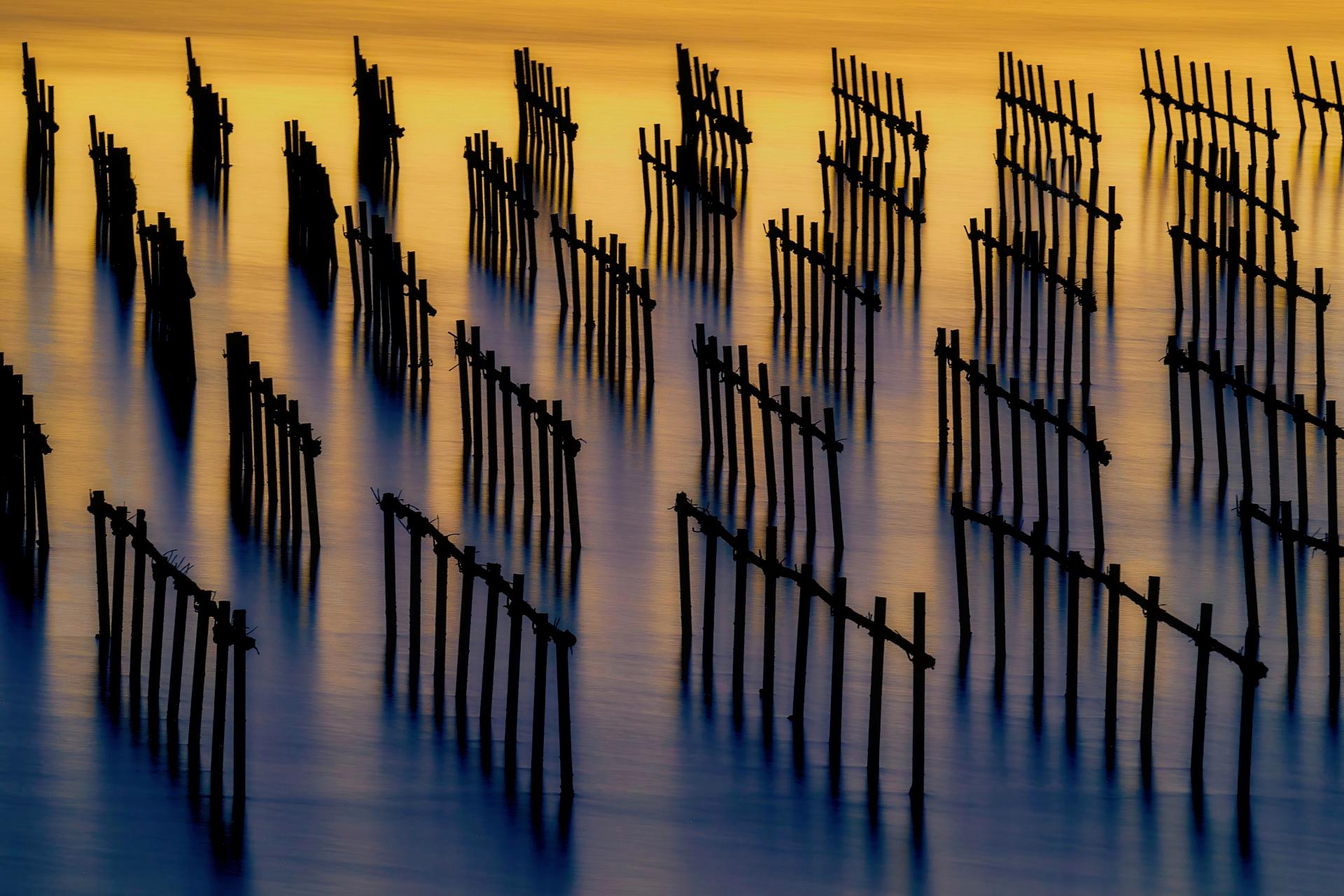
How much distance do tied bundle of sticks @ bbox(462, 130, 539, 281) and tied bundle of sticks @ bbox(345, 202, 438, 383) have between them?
3.48 meters

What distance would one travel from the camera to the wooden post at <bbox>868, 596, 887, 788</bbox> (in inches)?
792

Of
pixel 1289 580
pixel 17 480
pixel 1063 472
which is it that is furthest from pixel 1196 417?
pixel 17 480

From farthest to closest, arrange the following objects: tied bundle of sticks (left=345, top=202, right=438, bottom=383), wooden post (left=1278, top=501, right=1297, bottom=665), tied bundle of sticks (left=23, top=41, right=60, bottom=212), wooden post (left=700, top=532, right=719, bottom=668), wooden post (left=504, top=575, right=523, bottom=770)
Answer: tied bundle of sticks (left=23, top=41, right=60, bottom=212) → tied bundle of sticks (left=345, top=202, right=438, bottom=383) → wooden post (left=700, top=532, right=719, bottom=668) → wooden post (left=1278, top=501, right=1297, bottom=665) → wooden post (left=504, top=575, right=523, bottom=770)

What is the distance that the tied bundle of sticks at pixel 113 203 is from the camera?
38.1 m

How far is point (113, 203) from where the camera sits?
39.0 m

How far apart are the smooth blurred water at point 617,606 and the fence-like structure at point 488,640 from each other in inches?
9.1

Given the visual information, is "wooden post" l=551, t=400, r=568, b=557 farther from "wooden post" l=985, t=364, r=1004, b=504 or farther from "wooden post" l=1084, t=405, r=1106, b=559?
"wooden post" l=1084, t=405, r=1106, b=559

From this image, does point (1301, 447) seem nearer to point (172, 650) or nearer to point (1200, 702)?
point (1200, 702)

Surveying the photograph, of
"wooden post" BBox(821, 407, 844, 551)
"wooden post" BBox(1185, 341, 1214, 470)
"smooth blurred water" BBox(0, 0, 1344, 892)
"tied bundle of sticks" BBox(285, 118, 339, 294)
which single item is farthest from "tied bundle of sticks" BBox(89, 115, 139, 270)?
"wooden post" BBox(1185, 341, 1214, 470)

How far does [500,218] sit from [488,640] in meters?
19.4

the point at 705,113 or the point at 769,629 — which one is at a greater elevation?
the point at 705,113

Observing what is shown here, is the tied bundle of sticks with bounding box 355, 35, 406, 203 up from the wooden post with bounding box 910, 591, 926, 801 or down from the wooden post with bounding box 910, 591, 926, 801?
up

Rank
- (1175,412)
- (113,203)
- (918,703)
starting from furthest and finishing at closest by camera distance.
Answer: (113,203) → (1175,412) → (918,703)

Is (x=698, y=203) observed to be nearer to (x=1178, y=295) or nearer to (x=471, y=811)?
(x=1178, y=295)
